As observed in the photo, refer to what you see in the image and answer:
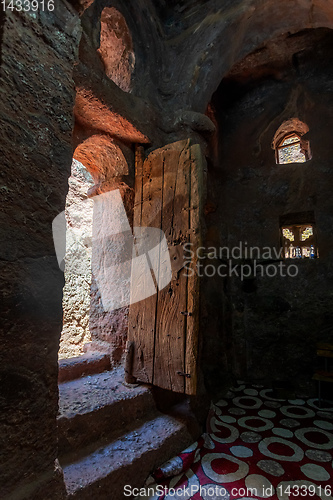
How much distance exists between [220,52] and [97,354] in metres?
3.51

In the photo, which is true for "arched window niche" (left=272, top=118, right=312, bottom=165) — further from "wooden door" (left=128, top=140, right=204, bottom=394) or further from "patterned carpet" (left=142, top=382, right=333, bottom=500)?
"patterned carpet" (left=142, top=382, right=333, bottom=500)

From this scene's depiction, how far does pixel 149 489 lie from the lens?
1714 mm

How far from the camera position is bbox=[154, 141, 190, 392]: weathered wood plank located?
6.61ft

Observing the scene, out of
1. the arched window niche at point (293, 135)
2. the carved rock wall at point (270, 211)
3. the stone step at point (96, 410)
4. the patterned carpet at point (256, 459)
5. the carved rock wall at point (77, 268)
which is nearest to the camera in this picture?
the stone step at point (96, 410)

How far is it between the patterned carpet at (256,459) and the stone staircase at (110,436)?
0.14 meters

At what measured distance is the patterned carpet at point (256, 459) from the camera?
175 cm

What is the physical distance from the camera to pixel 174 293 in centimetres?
210

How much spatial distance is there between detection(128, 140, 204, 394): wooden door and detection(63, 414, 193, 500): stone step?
34 cm

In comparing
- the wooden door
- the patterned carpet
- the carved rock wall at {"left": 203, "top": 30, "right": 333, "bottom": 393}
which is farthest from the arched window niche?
the patterned carpet

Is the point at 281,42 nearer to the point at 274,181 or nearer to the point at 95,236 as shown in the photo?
the point at 274,181

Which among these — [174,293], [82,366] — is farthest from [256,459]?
[82,366]

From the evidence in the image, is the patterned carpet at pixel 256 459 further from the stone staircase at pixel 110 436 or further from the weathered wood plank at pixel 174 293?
the weathered wood plank at pixel 174 293

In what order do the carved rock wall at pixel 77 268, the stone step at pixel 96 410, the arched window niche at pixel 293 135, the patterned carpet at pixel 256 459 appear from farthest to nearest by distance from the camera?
the carved rock wall at pixel 77 268 → the arched window niche at pixel 293 135 → the patterned carpet at pixel 256 459 → the stone step at pixel 96 410

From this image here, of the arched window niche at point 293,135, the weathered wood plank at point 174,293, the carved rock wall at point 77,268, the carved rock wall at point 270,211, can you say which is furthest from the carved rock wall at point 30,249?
the arched window niche at point 293,135
